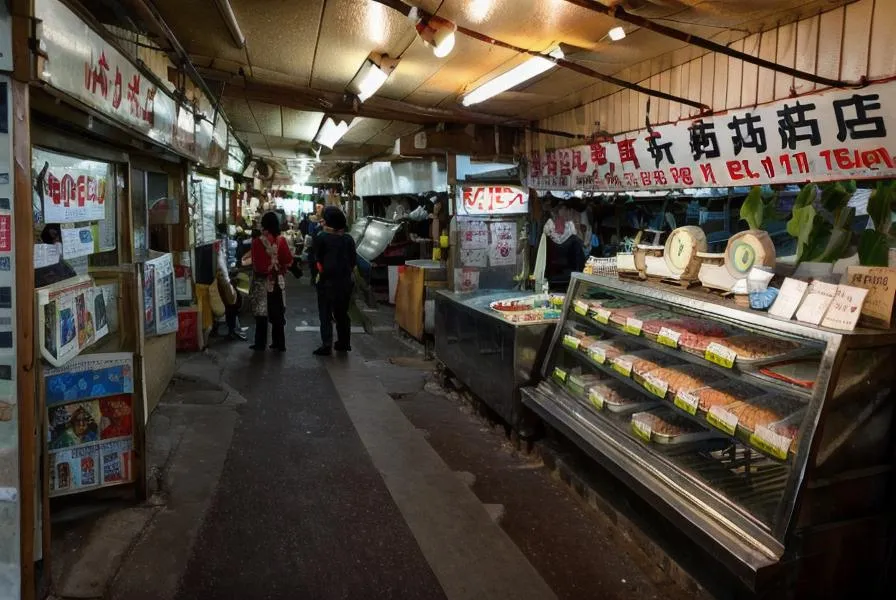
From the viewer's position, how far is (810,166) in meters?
4.64

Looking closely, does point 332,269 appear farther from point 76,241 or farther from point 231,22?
point 76,241

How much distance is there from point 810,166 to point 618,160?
2.63 metres

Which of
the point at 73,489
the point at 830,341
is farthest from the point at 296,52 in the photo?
the point at 830,341

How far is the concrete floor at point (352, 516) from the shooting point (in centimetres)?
400

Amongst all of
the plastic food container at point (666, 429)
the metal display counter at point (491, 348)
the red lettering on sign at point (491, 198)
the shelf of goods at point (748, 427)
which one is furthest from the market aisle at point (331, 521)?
the red lettering on sign at point (491, 198)

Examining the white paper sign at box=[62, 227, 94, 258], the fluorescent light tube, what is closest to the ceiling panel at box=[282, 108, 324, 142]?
the fluorescent light tube

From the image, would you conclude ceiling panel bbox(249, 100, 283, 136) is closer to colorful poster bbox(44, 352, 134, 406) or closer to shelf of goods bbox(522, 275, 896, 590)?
colorful poster bbox(44, 352, 134, 406)

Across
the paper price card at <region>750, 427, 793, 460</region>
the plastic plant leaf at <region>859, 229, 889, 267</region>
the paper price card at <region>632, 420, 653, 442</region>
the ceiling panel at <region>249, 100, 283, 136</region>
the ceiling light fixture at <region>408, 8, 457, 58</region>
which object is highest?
the ceiling panel at <region>249, 100, 283, 136</region>

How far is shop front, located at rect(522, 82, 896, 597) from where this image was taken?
332cm

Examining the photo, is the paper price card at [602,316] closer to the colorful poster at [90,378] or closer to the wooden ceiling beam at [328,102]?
the colorful poster at [90,378]

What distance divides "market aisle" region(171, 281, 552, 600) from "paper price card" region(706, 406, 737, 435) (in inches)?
60.8

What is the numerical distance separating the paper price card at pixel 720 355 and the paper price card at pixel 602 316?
1230mm

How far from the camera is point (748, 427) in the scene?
3719 mm

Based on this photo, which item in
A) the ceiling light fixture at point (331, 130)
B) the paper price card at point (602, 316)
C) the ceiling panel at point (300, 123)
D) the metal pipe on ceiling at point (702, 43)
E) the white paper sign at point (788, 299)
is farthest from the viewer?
the ceiling panel at point (300, 123)
